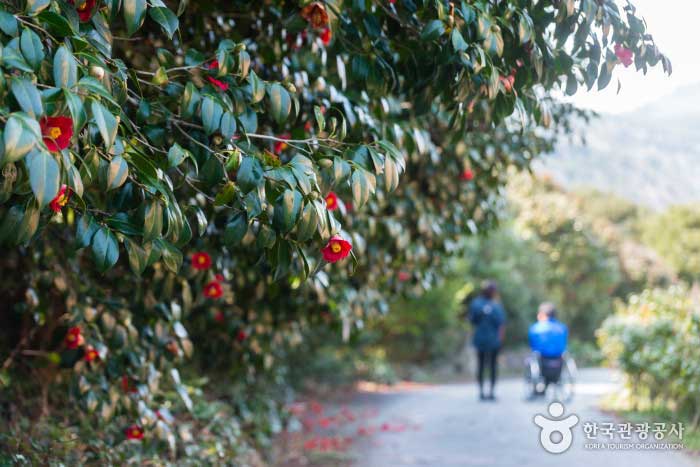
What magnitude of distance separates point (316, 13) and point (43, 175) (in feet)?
5.07

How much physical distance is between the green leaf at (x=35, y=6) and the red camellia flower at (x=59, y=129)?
0.29m

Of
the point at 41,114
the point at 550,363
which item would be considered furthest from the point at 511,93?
the point at 550,363

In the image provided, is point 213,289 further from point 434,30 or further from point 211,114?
point 434,30

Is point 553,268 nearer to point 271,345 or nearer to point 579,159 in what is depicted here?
point 271,345

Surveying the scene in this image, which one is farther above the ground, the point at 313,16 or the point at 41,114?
the point at 313,16

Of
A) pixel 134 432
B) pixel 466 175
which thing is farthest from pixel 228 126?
pixel 466 175

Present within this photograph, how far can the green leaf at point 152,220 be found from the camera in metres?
1.83

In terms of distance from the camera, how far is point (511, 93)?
2.64 m

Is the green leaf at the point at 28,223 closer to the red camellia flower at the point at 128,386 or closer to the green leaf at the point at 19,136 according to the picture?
the green leaf at the point at 19,136

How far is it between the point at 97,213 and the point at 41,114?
21.5 inches

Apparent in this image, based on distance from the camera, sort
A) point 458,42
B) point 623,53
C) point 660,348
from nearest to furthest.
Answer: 1. point 458,42
2. point 623,53
3. point 660,348

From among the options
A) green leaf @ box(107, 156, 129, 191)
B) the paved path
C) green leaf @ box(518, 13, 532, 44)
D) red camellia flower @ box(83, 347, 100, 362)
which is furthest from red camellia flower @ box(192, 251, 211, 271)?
the paved path

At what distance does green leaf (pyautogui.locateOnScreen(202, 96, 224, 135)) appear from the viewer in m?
2.11

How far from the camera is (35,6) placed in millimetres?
1679
